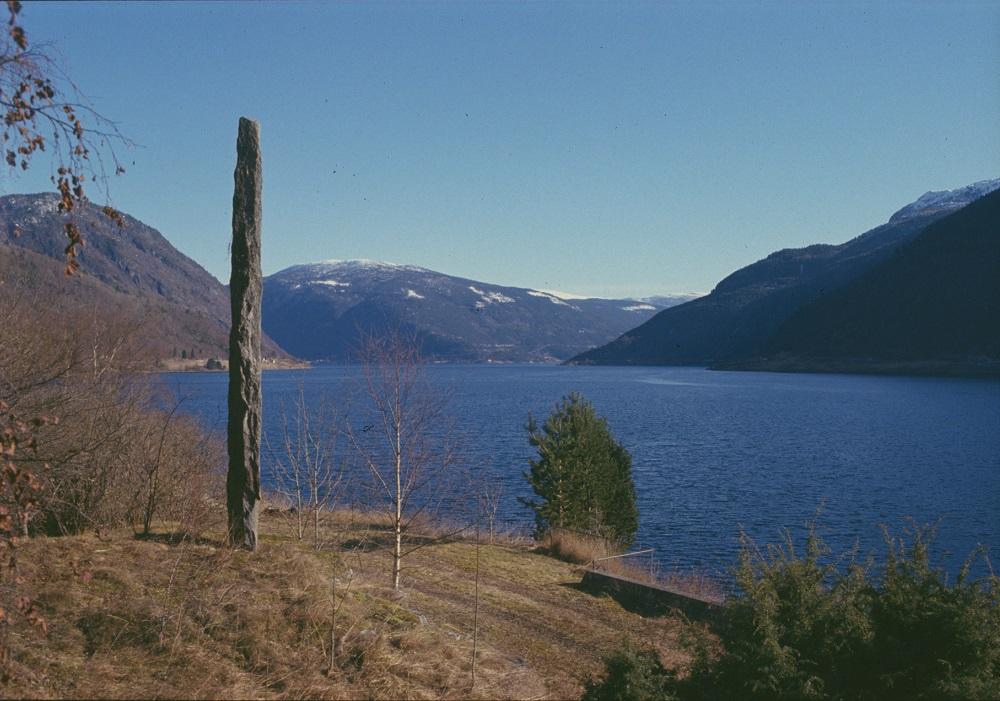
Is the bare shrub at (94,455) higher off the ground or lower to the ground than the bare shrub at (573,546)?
higher

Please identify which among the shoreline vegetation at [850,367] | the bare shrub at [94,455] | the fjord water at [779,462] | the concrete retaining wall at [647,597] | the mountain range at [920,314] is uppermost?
the mountain range at [920,314]

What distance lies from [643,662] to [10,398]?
7.31m

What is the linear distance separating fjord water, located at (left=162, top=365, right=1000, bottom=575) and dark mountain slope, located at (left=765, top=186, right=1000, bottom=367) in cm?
3956

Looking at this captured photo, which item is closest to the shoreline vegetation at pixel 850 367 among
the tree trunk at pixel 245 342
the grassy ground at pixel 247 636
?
the tree trunk at pixel 245 342

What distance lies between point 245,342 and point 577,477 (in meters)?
14.3

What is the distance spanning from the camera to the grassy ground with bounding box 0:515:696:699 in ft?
21.6

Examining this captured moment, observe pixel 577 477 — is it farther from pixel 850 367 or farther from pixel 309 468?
pixel 850 367

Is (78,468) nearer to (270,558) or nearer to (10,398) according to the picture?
(10,398)

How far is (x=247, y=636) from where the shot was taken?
24.2 ft

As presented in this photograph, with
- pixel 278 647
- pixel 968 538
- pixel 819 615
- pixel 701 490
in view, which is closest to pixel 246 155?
pixel 278 647

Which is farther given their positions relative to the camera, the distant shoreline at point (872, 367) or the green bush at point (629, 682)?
the distant shoreline at point (872, 367)

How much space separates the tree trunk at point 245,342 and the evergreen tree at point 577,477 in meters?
13.4

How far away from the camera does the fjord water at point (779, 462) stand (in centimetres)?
2881

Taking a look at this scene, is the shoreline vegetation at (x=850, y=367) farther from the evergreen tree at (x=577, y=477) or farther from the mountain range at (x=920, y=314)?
the evergreen tree at (x=577, y=477)
